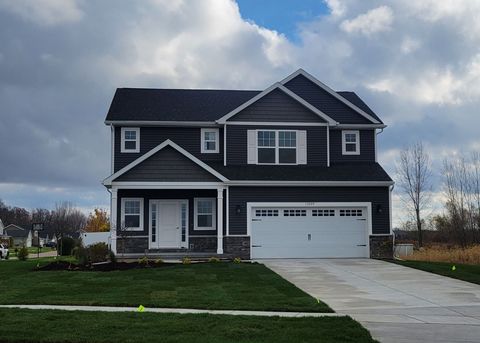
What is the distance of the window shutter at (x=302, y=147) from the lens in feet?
84.3

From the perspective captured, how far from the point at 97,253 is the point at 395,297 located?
12.2 metres

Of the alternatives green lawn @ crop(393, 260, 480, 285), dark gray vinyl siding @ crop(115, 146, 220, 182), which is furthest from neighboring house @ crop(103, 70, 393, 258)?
green lawn @ crop(393, 260, 480, 285)

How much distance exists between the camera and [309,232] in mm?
24312

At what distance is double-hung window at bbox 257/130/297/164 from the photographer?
83.9 ft

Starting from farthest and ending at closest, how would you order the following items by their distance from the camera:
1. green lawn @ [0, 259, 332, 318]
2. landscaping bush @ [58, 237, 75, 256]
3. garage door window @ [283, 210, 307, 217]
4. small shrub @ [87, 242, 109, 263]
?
landscaping bush @ [58, 237, 75, 256]
garage door window @ [283, 210, 307, 217]
small shrub @ [87, 242, 109, 263]
green lawn @ [0, 259, 332, 318]

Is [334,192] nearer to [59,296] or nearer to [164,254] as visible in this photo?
[164,254]

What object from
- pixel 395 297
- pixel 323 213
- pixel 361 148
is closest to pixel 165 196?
pixel 323 213

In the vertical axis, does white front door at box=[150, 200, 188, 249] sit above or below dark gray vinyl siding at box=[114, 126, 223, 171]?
below

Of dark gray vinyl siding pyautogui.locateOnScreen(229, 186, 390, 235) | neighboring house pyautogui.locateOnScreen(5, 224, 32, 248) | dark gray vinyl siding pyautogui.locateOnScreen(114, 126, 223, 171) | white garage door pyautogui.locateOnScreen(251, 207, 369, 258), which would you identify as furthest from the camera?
neighboring house pyautogui.locateOnScreen(5, 224, 32, 248)

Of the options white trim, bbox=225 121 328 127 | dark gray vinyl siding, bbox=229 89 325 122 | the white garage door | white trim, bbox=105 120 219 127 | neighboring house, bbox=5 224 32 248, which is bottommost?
neighboring house, bbox=5 224 32 248

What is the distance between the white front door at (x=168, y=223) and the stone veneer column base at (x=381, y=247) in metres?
8.00

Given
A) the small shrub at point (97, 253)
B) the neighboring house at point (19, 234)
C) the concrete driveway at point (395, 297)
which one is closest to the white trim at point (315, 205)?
the concrete driveway at point (395, 297)

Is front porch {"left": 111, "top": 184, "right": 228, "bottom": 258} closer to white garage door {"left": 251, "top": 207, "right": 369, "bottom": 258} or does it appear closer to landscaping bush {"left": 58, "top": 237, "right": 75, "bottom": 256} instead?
white garage door {"left": 251, "top": 207, "right": 369, "bottom": 258}

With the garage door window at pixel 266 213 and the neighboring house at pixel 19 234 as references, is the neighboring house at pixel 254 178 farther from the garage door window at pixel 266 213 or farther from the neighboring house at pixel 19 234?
the neighboring house at pixel 19 234
